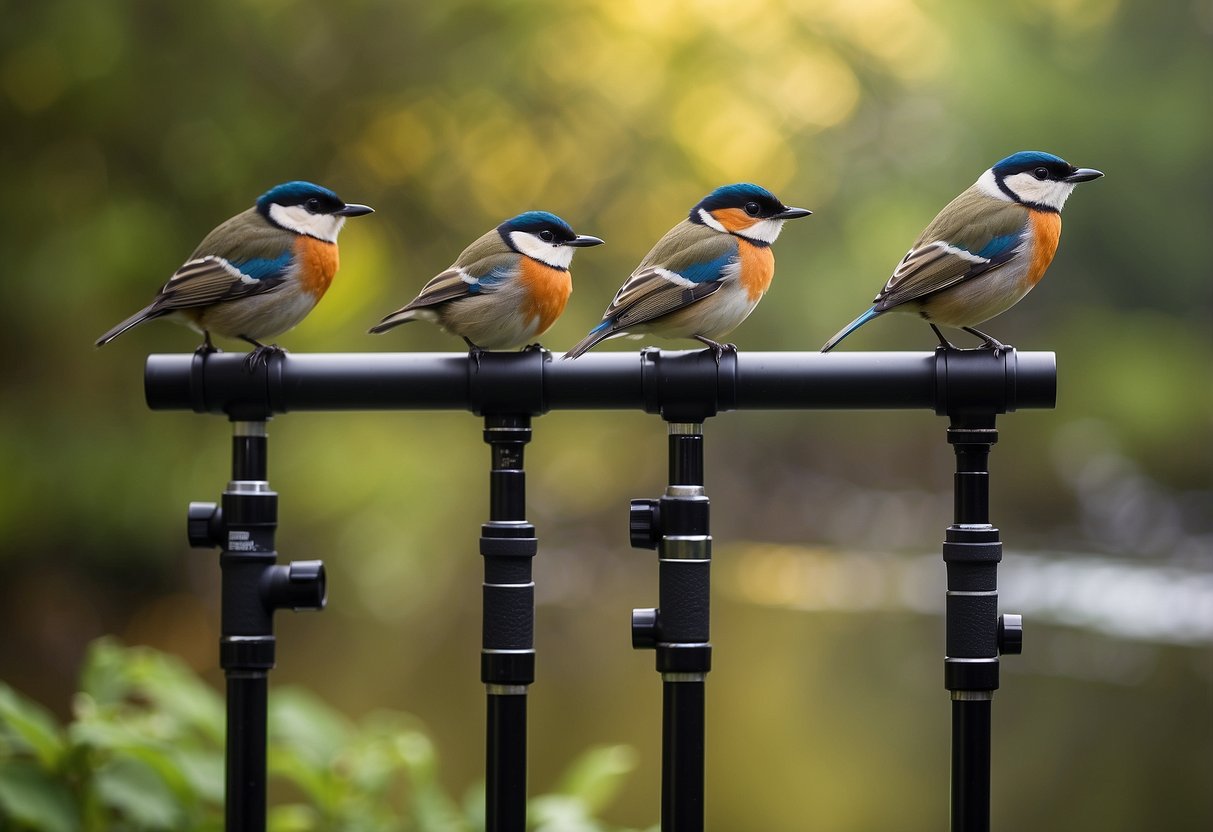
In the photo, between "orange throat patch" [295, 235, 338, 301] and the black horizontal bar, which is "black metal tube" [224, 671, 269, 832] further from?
"orange throat patch" [295, 235, 338, 301]

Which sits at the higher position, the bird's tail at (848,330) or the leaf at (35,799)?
the bird's tail at (848,330)

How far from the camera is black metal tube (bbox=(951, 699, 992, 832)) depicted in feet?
6.23

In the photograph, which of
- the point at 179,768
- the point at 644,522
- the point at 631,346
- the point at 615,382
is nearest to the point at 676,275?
the point at 615,382

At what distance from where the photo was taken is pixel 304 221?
8.59 ft

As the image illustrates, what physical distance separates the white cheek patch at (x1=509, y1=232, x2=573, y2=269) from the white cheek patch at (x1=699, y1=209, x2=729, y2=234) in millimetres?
323

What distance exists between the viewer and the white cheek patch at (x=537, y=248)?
2.45 m

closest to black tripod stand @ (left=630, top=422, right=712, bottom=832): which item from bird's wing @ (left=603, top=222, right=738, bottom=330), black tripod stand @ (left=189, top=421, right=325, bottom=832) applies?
bird's wing @ (left=603, top=222, right=738, bottom=330)

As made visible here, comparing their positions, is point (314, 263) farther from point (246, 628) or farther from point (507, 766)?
point (507, 766)

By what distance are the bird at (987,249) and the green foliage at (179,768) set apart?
4.42 feet

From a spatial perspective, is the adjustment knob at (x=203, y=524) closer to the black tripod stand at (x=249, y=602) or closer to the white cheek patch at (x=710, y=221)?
the black tripod stand at (x=249, y=602)

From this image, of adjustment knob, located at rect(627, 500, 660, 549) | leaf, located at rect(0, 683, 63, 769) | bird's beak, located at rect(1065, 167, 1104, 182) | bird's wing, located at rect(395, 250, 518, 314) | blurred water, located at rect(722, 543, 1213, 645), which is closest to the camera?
adjustment knob, located at rect(627, 500, 660, 549)

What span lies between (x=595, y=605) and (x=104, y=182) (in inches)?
180

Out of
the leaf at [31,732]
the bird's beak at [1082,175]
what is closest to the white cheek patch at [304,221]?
the leaf at [31,732]

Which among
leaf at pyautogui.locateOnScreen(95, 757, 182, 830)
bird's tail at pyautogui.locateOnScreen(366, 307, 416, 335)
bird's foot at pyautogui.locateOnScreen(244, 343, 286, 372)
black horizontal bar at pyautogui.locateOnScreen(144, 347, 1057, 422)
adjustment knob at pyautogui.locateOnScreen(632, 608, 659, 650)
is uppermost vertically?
bird's tail at pyautogui.locateOnScreen(366, 307, 416, 335)
